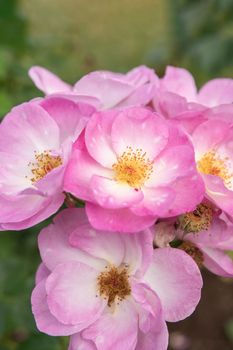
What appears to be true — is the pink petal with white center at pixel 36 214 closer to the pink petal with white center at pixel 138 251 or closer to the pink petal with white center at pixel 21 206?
the pink petal with white center at pixel 21 206

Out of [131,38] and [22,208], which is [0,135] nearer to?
[22,208]

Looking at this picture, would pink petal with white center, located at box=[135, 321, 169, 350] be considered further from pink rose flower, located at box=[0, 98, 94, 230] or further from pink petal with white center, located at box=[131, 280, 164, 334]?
pink rose flower, located at box=[0, 98, 94, 230]

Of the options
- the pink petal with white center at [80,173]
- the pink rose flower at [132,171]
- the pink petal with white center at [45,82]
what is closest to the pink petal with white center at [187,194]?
the pink rose flower at [132,171]

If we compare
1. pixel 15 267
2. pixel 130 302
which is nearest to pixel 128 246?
pixel 130 302

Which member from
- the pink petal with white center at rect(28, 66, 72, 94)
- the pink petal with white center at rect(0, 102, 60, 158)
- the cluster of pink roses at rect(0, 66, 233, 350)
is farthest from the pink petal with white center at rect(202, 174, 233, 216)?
the pink petal with white center at rect(28, 66, 72, 94)

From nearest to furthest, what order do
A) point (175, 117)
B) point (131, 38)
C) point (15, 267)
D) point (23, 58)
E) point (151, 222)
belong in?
point (151, 222)
point (175, 117)
point (15, 267)
point (23, 58)
point (131, 38)
